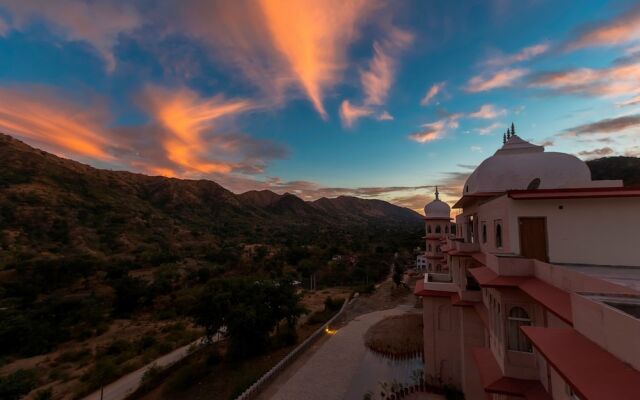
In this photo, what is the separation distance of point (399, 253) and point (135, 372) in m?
65.1

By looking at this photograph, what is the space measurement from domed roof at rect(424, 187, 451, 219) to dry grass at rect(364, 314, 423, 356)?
9.59m

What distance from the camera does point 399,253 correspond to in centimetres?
7600

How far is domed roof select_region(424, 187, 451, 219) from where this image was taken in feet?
88.8

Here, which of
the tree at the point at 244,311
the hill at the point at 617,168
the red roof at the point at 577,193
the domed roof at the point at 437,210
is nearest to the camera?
the red roof at the point at 577,193

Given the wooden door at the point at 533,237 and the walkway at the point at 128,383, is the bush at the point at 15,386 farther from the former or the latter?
the wooden door at the point at 533,237

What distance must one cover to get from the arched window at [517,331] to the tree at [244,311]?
49.5 feet

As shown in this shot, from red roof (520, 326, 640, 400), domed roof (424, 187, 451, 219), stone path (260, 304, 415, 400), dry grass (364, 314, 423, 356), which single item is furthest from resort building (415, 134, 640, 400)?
domed roof (424, 187, 451, 219)

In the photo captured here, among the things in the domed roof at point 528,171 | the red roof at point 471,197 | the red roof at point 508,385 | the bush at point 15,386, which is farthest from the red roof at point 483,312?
the bush at point 15,386

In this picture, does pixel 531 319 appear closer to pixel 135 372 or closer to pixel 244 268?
pixel 135 372

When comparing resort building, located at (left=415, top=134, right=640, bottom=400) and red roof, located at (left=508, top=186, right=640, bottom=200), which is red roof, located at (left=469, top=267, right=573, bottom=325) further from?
red roof, located at (left=508, top=186, right=640, bottom=200)

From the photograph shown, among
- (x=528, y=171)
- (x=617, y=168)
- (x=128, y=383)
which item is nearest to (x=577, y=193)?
(x=528, y=171)

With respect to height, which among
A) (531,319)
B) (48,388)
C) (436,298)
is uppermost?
(531,319)

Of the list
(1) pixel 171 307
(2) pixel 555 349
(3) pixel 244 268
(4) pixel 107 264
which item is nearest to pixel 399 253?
(3) pixel 244 268

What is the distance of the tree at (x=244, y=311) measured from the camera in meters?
19.0
